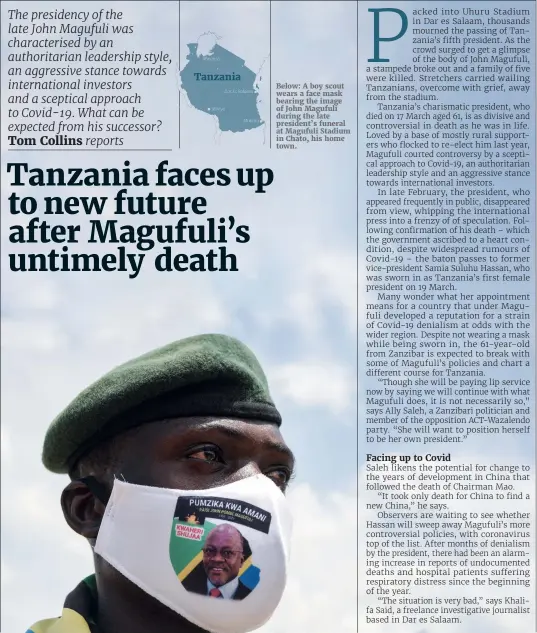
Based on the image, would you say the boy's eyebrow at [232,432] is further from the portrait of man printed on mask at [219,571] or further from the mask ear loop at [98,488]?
the mask ear loop at [98,488]

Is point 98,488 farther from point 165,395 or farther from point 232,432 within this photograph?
point 232,432

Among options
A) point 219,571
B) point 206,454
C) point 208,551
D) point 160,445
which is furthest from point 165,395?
point 219,571

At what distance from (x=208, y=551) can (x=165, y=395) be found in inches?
39.5

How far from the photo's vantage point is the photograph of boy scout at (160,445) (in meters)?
8.32

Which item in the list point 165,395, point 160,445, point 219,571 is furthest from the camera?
point 165,395

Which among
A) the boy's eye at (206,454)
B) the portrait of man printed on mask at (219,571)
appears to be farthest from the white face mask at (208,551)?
A: the boy's eye at (206,454)

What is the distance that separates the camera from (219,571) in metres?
8.13

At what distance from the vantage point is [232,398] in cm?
861

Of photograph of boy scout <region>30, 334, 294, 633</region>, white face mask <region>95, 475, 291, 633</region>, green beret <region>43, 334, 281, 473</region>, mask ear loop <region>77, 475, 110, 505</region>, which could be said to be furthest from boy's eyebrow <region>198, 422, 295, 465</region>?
mask ear loop <region>77, 475, 110, 505</region>

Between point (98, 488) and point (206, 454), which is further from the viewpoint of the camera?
point (98, 488)

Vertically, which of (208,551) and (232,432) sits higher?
(232,432)

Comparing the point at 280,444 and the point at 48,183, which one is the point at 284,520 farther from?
the point at 48,183

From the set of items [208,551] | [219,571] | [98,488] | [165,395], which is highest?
[165,395]

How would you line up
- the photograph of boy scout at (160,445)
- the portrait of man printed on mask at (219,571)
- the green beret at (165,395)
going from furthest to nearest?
1. the green beret at (165,395)
2. the photograph of boy scout at (160,445)
3. the portrait of man printed on mask at (219,571)
